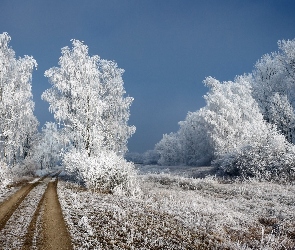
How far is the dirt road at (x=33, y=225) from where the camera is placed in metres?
9.30

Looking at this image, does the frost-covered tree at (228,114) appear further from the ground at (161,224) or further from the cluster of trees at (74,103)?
the ground at (161,224)

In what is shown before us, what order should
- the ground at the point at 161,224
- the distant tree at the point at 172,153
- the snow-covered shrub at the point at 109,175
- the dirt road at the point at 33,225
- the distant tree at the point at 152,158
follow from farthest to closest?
the distant tree at the point at 152,158, the distant tree at the point at 172,153, the snow-covered shrub at the point at 109,175, the ground at the point at 161,224, the dirt road at the point at 33,225

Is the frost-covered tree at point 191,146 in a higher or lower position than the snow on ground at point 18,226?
higher

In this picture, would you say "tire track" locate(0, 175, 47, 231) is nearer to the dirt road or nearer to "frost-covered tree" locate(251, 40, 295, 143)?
the dirt road

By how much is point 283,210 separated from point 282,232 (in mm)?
4932

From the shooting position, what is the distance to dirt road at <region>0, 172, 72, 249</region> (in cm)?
930

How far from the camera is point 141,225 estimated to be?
39.1ft

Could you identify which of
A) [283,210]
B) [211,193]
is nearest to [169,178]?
[211,193]

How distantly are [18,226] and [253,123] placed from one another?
1444 inches

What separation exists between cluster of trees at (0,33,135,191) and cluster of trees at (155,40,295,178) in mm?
15690

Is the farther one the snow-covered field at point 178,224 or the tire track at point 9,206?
the tire track at point 9,206

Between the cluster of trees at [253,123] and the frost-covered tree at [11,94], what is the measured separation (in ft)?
86.7

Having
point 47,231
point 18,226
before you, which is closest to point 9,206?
point 18,226

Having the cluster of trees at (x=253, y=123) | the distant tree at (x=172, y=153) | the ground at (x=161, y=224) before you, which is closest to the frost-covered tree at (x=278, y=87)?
the cluster of trees at (x=253, y=123)
